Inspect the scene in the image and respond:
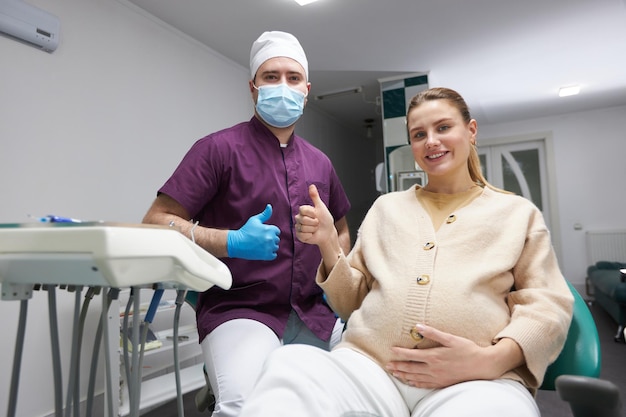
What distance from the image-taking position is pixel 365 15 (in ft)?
9.75

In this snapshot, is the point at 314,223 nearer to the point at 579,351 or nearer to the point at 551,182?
the point at 579,351

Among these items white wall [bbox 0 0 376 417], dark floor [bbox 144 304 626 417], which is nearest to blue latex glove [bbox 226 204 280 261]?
white wall [bbox 0 0 376 417]

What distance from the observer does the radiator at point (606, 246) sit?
5.58 meters

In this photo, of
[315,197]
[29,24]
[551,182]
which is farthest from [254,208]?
[551,182]

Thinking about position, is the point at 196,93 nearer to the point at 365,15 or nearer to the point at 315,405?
the point at 365,15

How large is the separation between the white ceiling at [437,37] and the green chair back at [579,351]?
99.0 inches

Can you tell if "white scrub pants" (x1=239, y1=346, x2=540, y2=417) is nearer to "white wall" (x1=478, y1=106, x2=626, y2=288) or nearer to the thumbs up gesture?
the thumbs up gesture

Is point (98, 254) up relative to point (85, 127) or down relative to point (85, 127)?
down

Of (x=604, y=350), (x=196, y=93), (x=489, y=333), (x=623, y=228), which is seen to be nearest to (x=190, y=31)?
(x=196, y=93)

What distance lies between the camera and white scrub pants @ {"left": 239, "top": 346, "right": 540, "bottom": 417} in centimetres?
74

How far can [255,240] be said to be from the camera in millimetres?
1187

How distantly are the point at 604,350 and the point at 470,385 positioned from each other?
11.3ft

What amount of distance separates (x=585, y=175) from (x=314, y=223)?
624 centimetres

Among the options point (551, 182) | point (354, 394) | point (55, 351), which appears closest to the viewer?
point (55, 351)
